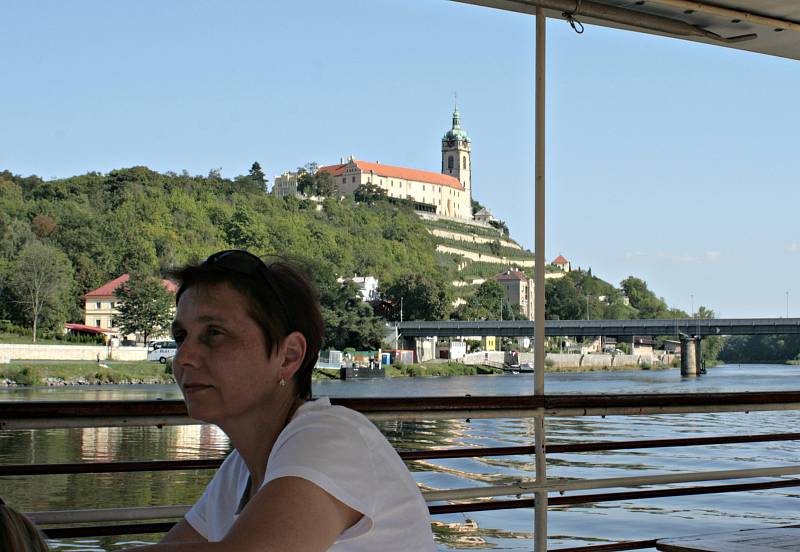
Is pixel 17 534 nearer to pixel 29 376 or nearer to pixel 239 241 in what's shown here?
pixel 29 376

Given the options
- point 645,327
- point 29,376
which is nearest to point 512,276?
point 645,327

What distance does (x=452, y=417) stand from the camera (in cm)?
232

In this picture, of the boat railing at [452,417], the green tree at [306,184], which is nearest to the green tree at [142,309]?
the green tree at [306,184]

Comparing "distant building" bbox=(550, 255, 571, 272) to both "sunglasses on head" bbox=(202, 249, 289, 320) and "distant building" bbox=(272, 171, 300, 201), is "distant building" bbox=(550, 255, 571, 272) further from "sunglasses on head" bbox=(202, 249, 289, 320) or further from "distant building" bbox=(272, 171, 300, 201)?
"sunglasses on head" bbox=(202, 249, 289, 320)

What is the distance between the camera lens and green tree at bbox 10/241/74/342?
61.2 meters

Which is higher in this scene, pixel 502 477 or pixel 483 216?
pixel 483 216

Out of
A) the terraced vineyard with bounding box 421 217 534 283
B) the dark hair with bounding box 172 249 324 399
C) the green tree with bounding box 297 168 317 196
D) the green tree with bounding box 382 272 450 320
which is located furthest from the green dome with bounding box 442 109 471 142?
the dark hair with bounding box 172 249 324 399

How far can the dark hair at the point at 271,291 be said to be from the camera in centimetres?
100

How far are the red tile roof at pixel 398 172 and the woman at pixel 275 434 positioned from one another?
361ft

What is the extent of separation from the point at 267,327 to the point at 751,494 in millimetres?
12089

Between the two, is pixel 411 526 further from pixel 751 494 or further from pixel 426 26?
pixel 426 26

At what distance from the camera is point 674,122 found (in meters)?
107

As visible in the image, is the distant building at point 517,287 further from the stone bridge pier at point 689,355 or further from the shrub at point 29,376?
the shrub at point 29,376

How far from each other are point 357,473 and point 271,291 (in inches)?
8.5
